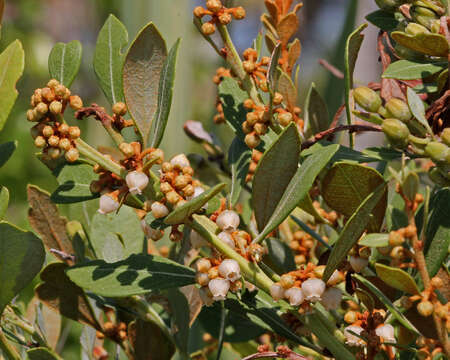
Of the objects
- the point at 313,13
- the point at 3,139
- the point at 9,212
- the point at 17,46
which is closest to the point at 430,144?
the point at 17,46

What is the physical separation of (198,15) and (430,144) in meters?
0.22

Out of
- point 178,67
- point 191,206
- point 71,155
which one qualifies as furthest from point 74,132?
point 178,67

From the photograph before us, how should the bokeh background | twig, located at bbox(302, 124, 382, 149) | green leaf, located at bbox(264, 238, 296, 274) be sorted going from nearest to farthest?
twig, located at bbox(302, 124, 382, 149) → green leaf, located at bbox(264, 238, 296, 274) → the bokeh background

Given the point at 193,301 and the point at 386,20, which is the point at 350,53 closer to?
the point at 386,20

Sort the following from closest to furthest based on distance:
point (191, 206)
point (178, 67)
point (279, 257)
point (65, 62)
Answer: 1. point (191, 206)
2. point (65, 62)
3. point (279, 257)
4. point (178, 67)

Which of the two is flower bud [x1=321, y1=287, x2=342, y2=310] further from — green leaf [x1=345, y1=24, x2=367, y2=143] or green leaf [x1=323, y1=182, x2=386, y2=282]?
green leaf [x1=345, y1=24, x2=367, y2=143]

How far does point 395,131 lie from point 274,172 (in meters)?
0.09

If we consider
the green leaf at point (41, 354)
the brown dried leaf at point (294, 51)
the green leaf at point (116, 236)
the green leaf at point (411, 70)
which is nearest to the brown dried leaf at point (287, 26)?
the brown dried leaf at point (294, 51)

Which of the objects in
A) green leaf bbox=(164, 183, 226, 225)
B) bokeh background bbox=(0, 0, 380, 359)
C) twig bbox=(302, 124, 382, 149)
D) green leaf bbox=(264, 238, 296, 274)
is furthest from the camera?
bokeh background bbox=(0, 0, 380, 359)

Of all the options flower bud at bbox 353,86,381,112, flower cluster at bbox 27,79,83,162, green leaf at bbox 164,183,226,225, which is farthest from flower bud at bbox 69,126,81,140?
flower bud at bbox 353,86,381,112

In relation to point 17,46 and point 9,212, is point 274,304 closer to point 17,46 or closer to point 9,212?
point 17,46

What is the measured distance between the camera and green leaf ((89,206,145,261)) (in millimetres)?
636

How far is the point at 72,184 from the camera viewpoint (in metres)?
0.52

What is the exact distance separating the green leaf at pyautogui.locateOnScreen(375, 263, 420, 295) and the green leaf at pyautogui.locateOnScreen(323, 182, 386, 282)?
3 centimetres
